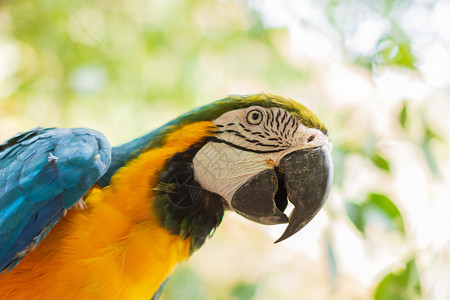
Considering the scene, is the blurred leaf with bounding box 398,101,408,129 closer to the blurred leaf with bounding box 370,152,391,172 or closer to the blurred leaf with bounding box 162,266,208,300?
the blurred leaf with bounding box 370,152,391,172

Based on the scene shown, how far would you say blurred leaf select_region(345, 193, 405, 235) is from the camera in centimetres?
131

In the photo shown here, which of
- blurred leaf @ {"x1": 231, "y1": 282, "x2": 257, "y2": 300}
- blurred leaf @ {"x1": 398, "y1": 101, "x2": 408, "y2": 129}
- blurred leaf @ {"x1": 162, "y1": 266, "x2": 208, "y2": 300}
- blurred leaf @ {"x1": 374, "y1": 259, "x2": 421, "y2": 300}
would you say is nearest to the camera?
blurred leaf @ {"x1": 374, "y1": 259, "x2": 421, "y2": 300}

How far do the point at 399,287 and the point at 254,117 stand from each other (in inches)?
29.9

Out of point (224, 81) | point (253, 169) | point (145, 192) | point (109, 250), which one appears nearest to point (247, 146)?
point (253, 169)

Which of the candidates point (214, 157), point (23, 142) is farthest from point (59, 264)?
point (214, 157)

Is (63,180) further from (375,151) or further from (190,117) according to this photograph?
(375,151)

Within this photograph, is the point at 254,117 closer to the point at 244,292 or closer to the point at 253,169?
the point at 253,169

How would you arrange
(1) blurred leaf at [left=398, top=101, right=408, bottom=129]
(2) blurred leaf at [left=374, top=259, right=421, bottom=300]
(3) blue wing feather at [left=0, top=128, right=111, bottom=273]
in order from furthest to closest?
(1) blurred leaf at [left=398, top=101, right=408, bottom=129] < (2) blurred leaf at [left=374, top=259, right=421, bottom=300] < (3) blue wing feather at [left=0, top=128, right=111, bottom=273]

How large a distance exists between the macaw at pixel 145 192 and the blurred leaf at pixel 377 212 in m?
0.34

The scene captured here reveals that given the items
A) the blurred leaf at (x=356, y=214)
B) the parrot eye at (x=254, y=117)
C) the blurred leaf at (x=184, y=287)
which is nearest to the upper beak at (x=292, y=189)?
the parrot eye at (x=254, y=117)

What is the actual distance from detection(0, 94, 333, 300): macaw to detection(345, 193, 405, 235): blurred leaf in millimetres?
337

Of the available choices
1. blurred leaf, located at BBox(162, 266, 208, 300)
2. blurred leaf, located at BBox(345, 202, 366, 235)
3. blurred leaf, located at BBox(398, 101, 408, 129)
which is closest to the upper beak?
blurred leaf, located at BBox(345, 202, 366, 235)

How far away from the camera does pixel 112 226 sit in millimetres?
1018

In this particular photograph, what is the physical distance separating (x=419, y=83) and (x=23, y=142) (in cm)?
139
